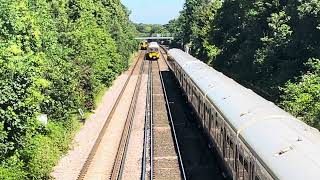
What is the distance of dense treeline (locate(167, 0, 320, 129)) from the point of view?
26141mm

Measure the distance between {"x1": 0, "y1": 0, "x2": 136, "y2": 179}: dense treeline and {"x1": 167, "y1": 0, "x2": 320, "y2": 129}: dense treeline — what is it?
11409 mm

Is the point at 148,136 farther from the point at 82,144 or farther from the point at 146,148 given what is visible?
the point at 82,144

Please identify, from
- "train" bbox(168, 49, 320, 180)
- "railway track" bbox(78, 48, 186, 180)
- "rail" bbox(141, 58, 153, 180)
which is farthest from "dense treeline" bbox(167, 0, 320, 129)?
"rail" bbox(141, 58, 153, 180)

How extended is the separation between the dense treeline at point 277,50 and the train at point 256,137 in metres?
4.65

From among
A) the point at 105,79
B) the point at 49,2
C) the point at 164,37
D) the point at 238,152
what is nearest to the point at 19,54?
the point at 238,152

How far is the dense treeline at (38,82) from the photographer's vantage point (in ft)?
56.5

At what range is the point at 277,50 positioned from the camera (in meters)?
36.6

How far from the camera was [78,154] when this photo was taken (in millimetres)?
24406

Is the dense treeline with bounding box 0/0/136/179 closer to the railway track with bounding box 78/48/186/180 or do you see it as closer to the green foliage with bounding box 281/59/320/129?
the railway track with bounding box 78/48/186/180

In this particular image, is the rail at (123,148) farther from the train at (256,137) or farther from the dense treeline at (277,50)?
the dense treeline at (277,50)

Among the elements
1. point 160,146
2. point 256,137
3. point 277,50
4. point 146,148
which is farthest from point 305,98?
point 256,137

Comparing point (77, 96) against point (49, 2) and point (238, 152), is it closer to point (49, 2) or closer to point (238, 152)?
point (49, 2)

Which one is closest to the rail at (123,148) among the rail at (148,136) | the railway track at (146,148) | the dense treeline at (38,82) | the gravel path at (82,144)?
the railway track at (146,148)

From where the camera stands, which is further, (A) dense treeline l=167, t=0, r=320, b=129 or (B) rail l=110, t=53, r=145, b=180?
(A) dense treeline l=167, t=0, r=320, b=129
